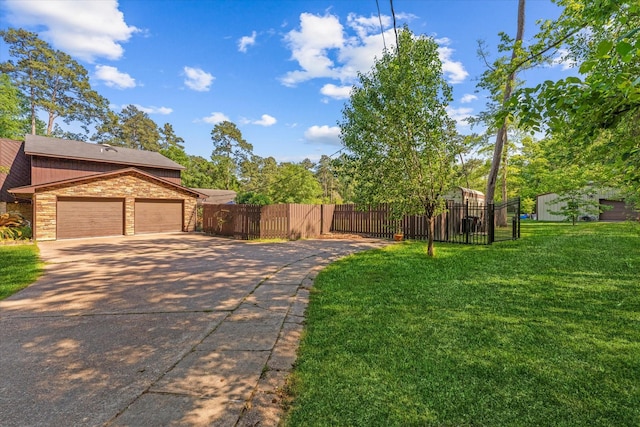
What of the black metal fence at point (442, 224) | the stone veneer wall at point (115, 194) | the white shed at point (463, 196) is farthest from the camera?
the white shed at point (463, 196)

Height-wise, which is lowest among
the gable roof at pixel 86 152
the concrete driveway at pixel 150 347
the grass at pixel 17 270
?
the grass at pixel 17 270

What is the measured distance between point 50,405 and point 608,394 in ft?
13.9

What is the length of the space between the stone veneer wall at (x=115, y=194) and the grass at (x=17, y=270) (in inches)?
166

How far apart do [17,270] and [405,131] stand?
33.8 ft

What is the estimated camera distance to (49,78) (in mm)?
33125

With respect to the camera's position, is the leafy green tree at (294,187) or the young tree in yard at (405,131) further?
the leafy green tree at (294,187)

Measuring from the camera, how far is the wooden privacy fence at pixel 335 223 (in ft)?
39.3

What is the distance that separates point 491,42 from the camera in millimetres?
13938

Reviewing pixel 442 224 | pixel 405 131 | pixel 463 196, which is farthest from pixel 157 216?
pixel 463 196

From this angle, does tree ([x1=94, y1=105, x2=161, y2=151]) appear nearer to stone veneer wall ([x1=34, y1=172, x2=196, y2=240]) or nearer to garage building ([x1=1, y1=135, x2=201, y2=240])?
garage building ([x1=1, y1=135, x2=201, y2=240])

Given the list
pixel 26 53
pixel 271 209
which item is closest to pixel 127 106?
pixel 26 53

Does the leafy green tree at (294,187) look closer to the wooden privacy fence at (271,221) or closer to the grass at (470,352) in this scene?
the wooden privacy fence at (271,221)

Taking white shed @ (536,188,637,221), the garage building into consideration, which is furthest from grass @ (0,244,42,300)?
white shed @ (536,188,637,221)

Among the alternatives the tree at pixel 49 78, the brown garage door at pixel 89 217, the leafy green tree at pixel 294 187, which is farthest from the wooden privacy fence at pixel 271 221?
the tree at pixel 49 78
